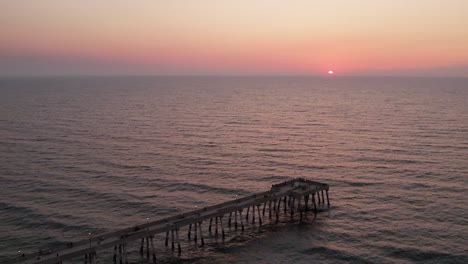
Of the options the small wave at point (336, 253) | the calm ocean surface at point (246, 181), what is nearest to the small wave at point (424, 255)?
the calm ocean surface at point (246, 181)

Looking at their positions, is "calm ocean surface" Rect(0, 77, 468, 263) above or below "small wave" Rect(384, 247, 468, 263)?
above

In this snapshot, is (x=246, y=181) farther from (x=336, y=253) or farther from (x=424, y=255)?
(x=424, y=255)

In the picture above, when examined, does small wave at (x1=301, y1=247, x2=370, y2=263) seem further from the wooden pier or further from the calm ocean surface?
the wooden pier

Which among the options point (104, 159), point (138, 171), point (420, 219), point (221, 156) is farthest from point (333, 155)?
point (104, 159)

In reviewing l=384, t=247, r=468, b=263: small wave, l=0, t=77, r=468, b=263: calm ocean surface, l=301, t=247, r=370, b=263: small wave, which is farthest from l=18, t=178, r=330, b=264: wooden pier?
l=384, t=247, r=468, b=263: small wave

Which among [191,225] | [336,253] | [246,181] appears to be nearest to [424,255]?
[336,253]

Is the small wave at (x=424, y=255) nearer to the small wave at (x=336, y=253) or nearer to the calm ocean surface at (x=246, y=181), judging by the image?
the calm ocean surface at (x=246, y=181)

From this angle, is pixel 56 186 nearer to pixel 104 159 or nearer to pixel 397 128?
pixel 104 159
